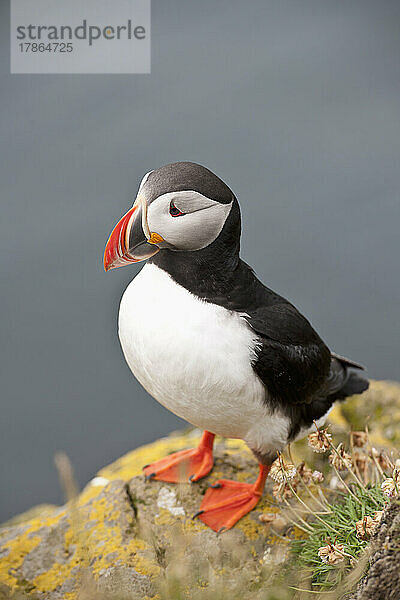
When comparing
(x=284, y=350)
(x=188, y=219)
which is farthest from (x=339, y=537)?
(x=188, y=219)

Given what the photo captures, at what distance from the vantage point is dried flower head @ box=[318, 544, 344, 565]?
1.51 m

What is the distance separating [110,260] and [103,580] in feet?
2.86

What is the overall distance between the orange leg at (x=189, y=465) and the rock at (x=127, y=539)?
3 centimetres

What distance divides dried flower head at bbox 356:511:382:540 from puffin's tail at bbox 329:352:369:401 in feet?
2.21

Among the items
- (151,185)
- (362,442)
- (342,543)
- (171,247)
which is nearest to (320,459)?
(362,442)

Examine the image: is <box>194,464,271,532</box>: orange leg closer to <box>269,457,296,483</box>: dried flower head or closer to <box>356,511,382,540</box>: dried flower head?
<box>269,457,296,483</box>: dried flower head

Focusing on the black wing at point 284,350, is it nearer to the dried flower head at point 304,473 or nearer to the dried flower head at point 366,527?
the dried flower head at point 304,473

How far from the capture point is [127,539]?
1967 millimetres

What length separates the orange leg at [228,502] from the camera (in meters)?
2.01

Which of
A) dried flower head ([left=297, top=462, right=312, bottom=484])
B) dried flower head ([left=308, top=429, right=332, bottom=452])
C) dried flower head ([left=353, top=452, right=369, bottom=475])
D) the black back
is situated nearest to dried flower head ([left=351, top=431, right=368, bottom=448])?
dried flower head ([left=353, top=452, right=369, bottom=475])

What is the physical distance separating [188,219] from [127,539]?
1.01 meters

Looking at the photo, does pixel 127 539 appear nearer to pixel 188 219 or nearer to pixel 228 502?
pixel 228 502

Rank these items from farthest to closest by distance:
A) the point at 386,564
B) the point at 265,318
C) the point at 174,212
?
the point at 265,318, the point at 174,212, the point at 386,564

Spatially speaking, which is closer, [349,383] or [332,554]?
[332,554]
